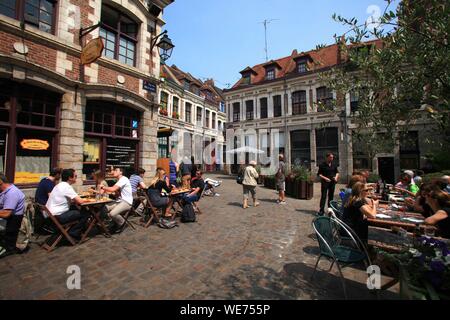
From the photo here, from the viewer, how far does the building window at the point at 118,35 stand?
24.8 ft

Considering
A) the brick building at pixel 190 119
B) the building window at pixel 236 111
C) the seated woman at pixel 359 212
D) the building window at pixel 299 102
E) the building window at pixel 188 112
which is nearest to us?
the seated woman at pixel 359 212

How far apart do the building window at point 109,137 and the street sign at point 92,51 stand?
4.56 ft

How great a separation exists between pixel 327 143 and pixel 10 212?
64.8ft

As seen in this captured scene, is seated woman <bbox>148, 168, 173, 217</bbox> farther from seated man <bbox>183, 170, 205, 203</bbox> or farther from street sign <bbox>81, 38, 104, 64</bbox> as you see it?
street sign <bbox>81, 38, 104, 64</bbox>

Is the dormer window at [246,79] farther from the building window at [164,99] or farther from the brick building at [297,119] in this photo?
the building window at [164,99]

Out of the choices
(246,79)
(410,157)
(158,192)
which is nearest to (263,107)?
(246,79)

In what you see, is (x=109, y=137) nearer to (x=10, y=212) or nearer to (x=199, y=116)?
(x=10, y=212)

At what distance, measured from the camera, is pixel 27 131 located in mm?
5688

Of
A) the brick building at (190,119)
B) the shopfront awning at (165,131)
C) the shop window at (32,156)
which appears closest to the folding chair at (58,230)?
the shop window at (32,156)

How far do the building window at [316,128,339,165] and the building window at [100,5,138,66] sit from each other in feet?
50.8

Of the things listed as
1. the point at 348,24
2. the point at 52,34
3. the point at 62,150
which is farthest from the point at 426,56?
the point at 52,34

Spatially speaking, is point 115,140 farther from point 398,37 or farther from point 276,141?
point 276,141

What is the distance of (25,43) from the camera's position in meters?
5.54
